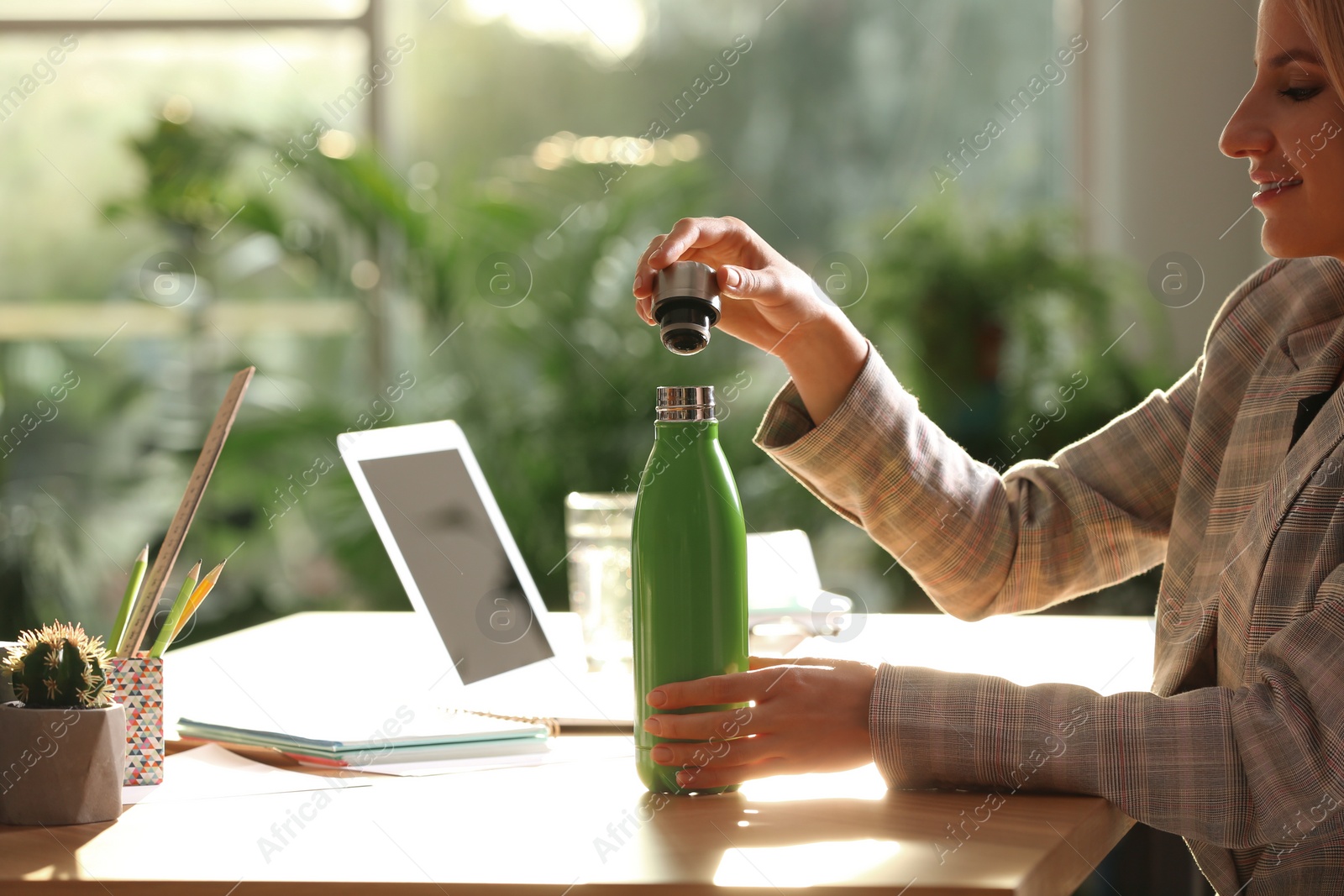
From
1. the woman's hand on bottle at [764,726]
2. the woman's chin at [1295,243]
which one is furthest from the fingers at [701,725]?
the woman's chin at [1295,243]

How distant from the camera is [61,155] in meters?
4.05

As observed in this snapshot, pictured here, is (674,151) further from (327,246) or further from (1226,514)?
(1226,514)

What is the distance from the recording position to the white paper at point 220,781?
91cm

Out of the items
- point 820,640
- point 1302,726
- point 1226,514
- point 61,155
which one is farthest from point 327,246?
point 1302,726

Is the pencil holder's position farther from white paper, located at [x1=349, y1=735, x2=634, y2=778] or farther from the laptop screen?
the laptop screen

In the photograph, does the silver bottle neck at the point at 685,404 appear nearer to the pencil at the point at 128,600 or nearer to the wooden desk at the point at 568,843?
the wooden desk at the point at 568,843

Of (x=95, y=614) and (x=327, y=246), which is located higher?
(x=327, y=246)

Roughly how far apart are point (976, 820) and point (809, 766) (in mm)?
114

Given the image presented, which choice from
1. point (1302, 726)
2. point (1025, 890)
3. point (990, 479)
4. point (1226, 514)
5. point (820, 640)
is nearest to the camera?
point (1025, 890)

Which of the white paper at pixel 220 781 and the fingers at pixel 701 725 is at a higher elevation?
the fingers at pixel 701 725

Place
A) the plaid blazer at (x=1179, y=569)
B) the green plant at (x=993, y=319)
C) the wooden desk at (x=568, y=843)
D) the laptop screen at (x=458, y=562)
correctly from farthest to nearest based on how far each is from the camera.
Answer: the green plant at (x=993, y=319) → the laptop screen at (x=458, y=562) → the plaid blazer at (x=1179, y=569) → the wooden desk at (x=568, y=843)

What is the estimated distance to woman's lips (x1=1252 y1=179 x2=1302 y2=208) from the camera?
100 cm

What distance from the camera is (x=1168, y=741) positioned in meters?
0.83

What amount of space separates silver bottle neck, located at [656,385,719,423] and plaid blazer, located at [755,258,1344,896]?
0.69 feet
